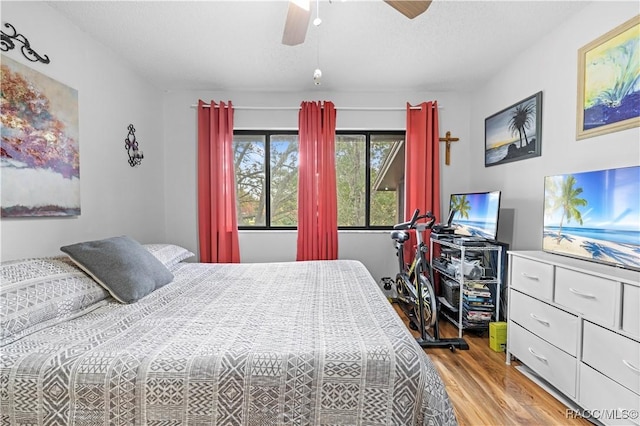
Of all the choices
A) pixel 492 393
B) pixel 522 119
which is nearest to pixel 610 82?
pixel 522 119

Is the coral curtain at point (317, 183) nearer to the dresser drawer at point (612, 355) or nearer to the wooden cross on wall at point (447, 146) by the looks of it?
the wooden cross on wall at point (447, 146)

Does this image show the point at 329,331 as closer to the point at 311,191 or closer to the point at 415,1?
the point at 415,1

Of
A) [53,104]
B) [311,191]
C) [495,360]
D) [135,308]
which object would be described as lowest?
[495,360]

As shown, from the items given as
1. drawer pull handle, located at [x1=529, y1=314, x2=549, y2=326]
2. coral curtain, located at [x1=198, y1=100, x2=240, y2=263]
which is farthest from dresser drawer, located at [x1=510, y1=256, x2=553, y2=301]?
coral curtain, located at [x1=198, y1=100, x2=240, y2=263]

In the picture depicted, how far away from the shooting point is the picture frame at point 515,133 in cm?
242

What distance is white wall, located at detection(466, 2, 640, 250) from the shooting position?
180cm

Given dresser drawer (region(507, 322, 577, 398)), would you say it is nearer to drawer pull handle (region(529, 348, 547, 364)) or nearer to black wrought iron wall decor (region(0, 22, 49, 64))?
drawer pull handle (region(529, 348, 547, 364))

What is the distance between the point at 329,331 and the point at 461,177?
118 inches

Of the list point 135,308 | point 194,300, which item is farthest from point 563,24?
point 135,308

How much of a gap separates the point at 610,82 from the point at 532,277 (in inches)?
52.7

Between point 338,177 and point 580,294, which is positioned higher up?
point 338,177

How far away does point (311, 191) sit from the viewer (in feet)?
10.8

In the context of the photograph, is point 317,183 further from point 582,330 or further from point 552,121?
point 582,330

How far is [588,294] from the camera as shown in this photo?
1548 mm
